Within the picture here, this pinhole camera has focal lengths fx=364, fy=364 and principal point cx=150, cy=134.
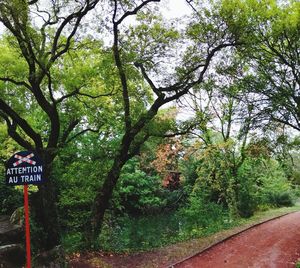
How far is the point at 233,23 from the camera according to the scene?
11.6m

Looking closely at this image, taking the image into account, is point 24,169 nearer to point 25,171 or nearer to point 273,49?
point 25,171

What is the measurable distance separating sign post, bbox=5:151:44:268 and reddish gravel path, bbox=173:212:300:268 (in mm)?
5306

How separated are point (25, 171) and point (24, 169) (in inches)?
1.5

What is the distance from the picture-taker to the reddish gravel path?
10.1 m

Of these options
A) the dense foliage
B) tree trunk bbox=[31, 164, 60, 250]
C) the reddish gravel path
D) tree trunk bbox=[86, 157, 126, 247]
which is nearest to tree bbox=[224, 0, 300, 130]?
the dense foliage

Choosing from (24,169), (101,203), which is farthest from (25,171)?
(101,203)

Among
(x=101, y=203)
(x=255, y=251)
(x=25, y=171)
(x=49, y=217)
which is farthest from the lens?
(x=101, y=203)

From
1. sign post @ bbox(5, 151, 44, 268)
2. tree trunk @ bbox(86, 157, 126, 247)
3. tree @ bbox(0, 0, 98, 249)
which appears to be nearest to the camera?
sign post @ bbox(5, 151, 44, 268)

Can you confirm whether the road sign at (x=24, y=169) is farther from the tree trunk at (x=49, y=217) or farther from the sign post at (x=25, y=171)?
the tree trunk at (x=49, y=217)

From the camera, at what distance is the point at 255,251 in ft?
37.2

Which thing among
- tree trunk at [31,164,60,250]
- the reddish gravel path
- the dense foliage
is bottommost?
the reddish gravel path

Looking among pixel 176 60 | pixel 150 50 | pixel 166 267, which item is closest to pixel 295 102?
pixel 176 60

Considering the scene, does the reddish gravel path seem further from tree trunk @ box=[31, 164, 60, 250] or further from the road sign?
the road sign

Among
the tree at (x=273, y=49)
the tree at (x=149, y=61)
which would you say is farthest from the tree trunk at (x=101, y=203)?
the tree at (x=273, y=49)
